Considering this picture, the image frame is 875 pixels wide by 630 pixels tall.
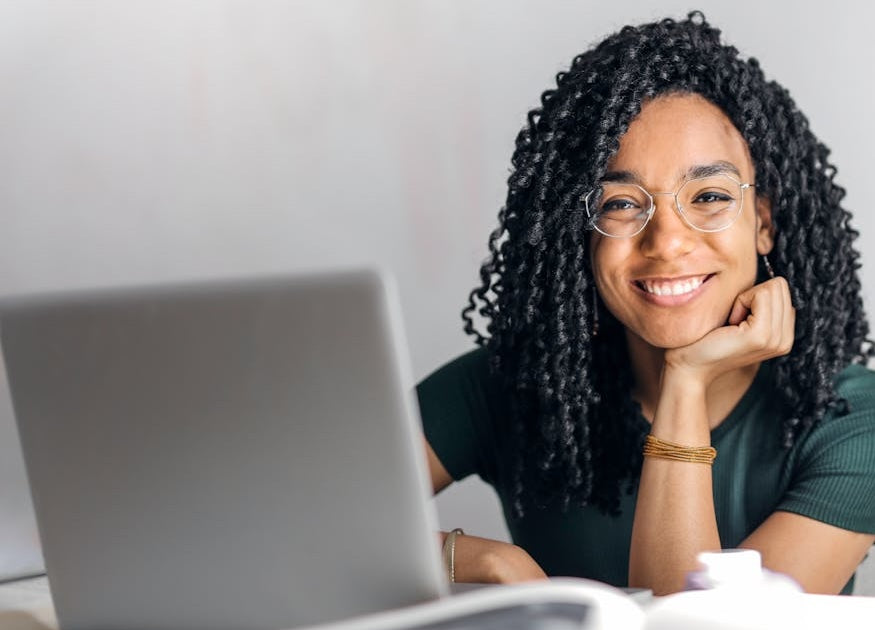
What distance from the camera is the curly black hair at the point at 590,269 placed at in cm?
190

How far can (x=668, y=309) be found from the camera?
1865 mm

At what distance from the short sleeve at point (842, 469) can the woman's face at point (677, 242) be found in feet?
0.77

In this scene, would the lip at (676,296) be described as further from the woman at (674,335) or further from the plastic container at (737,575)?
the plastic container at (737,575)

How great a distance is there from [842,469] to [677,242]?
0.41m

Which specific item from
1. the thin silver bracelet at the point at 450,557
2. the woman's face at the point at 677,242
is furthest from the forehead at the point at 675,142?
the thin silver bracelet at the point at 450,557

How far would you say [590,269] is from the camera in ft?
6.48

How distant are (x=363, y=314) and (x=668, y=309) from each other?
1.05 metres

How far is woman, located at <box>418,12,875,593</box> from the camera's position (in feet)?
5.91

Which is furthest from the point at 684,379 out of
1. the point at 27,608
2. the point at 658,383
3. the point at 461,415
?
the point at 27,608

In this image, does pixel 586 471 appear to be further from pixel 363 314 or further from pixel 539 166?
pixel 363 314

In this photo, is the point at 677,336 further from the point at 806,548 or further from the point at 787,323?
the point at 806,548

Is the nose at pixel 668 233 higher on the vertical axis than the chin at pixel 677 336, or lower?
higher

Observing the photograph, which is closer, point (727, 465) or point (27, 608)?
point (27, 608)

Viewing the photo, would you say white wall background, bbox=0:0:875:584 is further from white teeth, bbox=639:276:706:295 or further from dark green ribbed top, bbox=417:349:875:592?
white teeth, bbox=639:276:706:295
